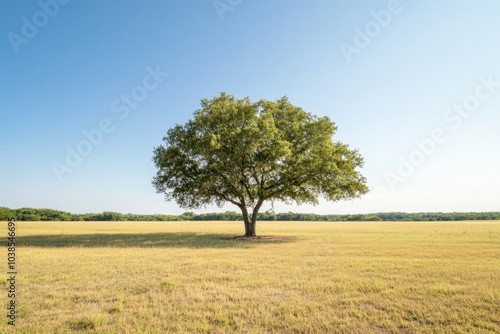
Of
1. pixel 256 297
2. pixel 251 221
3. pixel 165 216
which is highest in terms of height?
pixel 165 216

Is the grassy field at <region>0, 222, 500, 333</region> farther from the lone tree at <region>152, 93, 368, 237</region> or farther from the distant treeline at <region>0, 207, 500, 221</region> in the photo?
the distant treeline at <region>0, 207, 500, 221</region>

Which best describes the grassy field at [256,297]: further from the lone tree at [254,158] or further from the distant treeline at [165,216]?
the distant treeline at [165,216]

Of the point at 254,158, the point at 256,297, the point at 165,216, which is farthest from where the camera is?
the point at 165,216

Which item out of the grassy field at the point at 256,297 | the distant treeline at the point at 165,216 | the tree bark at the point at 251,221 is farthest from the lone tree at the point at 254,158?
the distant treeline at the point at 165,216

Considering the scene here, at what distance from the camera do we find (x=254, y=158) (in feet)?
117

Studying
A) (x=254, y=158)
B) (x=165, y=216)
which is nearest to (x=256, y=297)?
(x=254, y=158)

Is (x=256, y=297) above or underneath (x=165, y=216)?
underneath

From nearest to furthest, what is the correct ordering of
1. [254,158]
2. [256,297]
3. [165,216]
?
[256,297]
[254,158]
[165,216]

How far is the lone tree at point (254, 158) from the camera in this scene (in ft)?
115

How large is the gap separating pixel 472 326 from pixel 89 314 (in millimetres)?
10330

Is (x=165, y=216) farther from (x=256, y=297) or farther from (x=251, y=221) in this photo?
(x=256, y=297)

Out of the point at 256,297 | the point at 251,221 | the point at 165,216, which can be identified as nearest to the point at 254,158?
the point at 251,221

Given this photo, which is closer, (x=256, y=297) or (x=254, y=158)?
(x=256, y=297)

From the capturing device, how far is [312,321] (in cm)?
829
